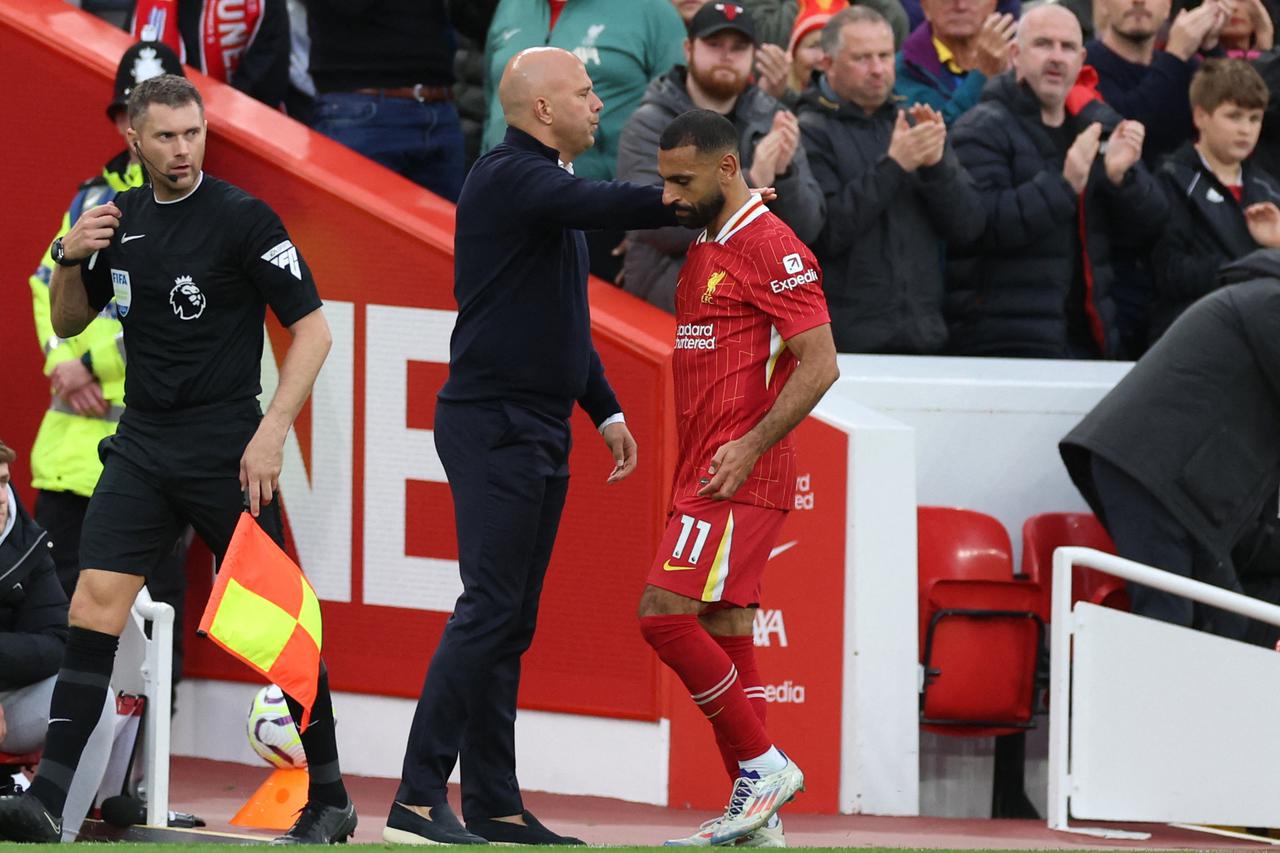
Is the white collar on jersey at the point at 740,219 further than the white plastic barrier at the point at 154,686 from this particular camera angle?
No

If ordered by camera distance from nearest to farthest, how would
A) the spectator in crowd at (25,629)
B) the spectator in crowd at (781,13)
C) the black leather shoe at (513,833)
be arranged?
the black leather shoe at (513,833), the spectator in crowd at (25,629), the spectator in crowd at (781,13)

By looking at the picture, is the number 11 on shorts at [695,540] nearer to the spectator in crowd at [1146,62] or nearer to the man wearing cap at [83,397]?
the man wearing cap at [83,397]

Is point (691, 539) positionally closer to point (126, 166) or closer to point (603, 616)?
point (603, 616)

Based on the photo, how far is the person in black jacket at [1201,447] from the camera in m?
7.44

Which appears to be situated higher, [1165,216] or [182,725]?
[1165,216]

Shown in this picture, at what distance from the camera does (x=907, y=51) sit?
9125 millimetres

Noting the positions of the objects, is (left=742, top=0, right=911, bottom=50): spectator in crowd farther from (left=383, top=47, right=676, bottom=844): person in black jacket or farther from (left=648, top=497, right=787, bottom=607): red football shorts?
(left=648, top=497, right=787, bottom=607): red football shorts

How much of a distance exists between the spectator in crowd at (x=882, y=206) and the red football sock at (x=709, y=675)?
278cm

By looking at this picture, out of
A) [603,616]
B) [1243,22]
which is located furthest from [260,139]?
[1243,22]

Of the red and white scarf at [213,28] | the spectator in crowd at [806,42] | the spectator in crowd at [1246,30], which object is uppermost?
the spectator in crowd at [1246,30]

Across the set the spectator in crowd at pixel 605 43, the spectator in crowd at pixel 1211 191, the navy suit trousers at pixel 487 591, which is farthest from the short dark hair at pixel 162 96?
the spectator in crowd at pixel 1211 191

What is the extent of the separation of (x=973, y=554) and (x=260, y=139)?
312 cm

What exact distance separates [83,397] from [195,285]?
2.16m

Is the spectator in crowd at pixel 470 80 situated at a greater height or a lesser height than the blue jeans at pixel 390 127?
greater
